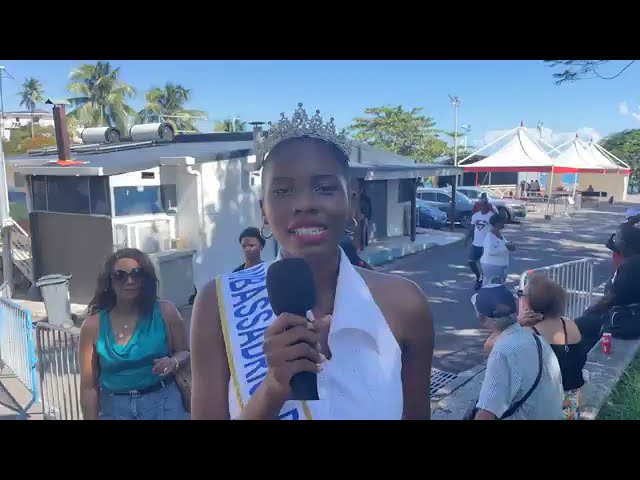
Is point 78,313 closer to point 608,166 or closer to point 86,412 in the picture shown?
point 86,412

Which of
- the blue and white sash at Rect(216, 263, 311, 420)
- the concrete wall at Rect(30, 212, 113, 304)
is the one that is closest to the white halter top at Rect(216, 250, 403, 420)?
the blue and white sash at Rect(216, 263, 311, 420)

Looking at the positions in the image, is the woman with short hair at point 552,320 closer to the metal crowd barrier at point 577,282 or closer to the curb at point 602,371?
the curb at point 602,371

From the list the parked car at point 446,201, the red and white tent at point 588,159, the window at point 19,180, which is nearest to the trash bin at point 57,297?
the window at point 19,180

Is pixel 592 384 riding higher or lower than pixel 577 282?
lower

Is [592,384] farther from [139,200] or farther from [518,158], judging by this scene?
[139,200]

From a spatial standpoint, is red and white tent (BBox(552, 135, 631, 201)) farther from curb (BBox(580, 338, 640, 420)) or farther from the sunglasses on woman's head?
the sunglasses on woman's head

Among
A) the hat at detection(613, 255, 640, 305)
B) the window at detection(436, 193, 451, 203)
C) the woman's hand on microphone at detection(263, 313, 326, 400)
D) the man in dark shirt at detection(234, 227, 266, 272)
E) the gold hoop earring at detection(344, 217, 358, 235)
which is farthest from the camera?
the window at detection(436, 193, 451, 203)

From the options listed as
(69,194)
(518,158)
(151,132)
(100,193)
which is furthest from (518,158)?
(69,194)
